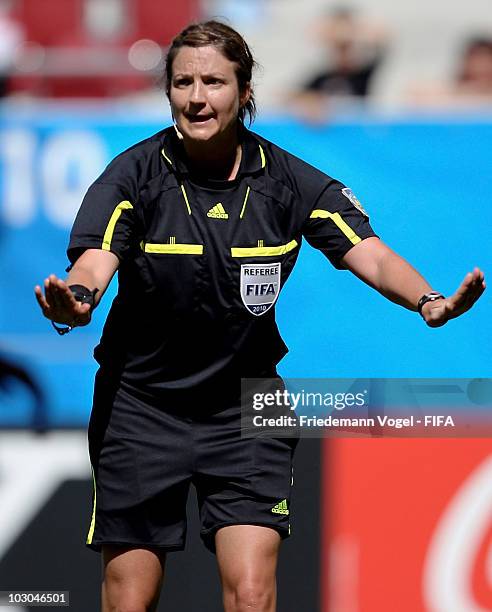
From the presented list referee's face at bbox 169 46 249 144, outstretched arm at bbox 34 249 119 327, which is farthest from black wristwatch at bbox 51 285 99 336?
referee's face at bbox 169 46 249 144

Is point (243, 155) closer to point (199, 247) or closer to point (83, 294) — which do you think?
point (199, 247)

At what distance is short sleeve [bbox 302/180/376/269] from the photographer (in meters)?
3.58

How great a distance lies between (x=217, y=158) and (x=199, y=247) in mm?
297

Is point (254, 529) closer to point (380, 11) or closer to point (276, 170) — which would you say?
point (276, 170)

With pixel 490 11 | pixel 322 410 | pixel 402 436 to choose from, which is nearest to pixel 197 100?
pixel 322 410

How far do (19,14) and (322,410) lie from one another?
7.98 meters

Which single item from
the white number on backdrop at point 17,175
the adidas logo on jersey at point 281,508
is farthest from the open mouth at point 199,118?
the white number on backdrop at point 17,175

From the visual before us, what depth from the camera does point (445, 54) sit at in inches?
397

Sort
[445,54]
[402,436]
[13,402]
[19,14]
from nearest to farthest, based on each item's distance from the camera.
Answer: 1. [402,436]
2. [13,402]
3. [445,54]
4. [19,14]

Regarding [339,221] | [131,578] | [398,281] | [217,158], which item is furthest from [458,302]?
[131,578]

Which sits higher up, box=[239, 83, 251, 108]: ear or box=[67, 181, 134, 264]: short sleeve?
box=[239, 83, 251, 108]: ear

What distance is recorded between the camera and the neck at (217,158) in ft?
11.4

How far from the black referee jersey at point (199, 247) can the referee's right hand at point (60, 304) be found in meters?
0.33

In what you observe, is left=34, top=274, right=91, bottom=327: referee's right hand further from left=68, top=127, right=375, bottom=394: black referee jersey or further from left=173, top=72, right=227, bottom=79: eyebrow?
left=173, top=72, right=227, bottom=79: eyebrow
